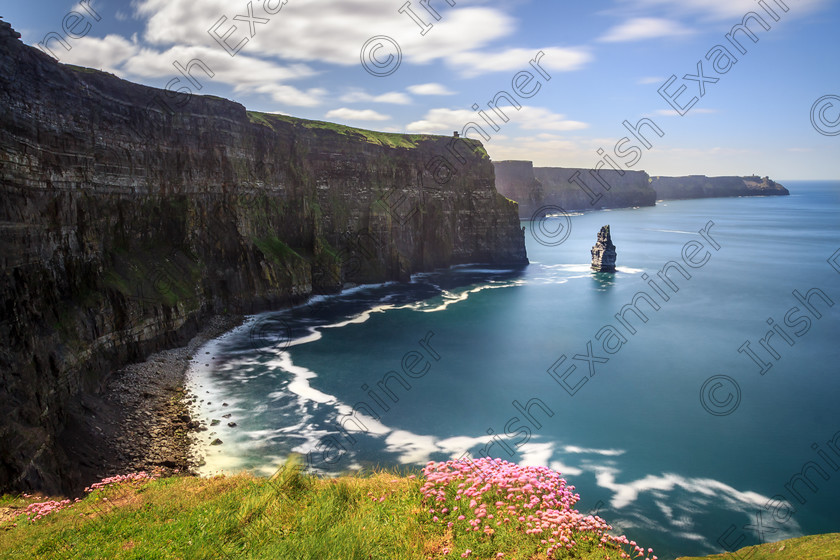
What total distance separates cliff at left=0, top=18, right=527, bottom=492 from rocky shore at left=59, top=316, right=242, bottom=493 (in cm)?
94

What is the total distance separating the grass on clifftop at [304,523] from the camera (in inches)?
501

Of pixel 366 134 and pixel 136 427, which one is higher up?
pixel 366 134

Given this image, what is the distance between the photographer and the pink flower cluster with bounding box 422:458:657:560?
45.2ft

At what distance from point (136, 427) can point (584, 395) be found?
31051 mm

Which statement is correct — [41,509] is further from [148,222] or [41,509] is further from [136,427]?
[148,222]

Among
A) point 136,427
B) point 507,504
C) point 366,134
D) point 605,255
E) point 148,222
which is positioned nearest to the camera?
point 507,504

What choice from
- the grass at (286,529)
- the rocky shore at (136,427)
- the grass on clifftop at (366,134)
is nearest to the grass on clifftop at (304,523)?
the grass at (286,529)

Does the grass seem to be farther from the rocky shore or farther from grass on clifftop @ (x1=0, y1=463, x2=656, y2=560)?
the rocky shore

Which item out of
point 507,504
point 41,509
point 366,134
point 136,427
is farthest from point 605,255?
point 41,509

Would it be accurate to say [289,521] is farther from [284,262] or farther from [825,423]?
[284,262]

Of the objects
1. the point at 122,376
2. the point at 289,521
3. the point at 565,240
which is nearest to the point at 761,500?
the point at 289,521

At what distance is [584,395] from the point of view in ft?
132

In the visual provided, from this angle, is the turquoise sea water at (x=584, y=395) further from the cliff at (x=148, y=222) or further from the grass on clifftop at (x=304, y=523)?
the grass on clifftop at (x=304, y=523)

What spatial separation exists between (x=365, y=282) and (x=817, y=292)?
6647 centimetres
